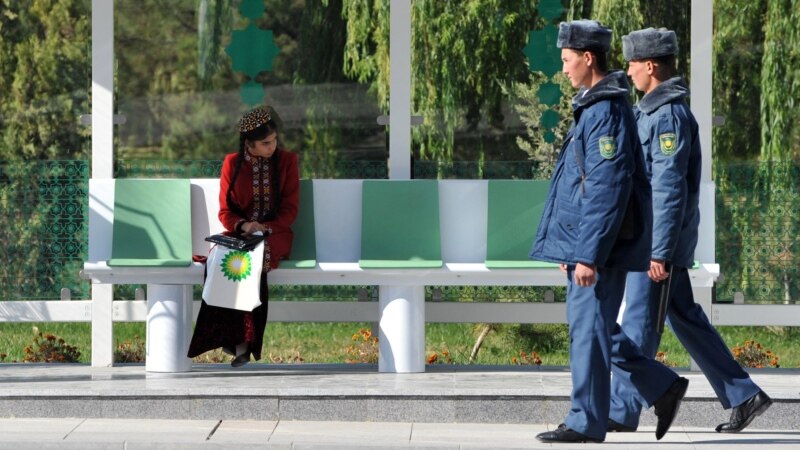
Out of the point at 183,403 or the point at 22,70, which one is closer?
the point at 183,403

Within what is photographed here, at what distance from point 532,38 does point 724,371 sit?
292 centimetres

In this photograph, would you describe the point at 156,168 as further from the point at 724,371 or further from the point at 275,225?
the point at 724,371

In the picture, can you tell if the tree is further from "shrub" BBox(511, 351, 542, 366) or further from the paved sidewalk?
the paved sidewalk

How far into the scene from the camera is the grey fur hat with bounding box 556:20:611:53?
23.3 ft

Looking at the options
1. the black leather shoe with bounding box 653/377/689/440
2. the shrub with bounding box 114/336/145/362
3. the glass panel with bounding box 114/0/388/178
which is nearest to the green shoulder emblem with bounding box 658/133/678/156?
the black leather shoe with bounding box 653/377/689/440

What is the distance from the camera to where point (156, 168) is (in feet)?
32.0

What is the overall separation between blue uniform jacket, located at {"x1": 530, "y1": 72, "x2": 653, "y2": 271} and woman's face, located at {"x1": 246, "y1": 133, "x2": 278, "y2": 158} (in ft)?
7.87

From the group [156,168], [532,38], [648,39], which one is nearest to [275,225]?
[156,168]

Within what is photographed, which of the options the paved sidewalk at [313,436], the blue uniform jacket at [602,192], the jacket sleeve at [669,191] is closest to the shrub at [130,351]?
the paved sidewalk at [313,436]

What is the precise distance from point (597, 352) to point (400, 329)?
211 cm

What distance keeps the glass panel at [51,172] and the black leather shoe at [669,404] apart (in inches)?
153

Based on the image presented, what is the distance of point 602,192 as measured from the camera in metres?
6.89

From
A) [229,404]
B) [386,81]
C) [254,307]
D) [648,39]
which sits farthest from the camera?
[386,81]

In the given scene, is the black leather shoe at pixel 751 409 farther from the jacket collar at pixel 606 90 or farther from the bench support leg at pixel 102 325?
the bench support leg at pixel 102 325
